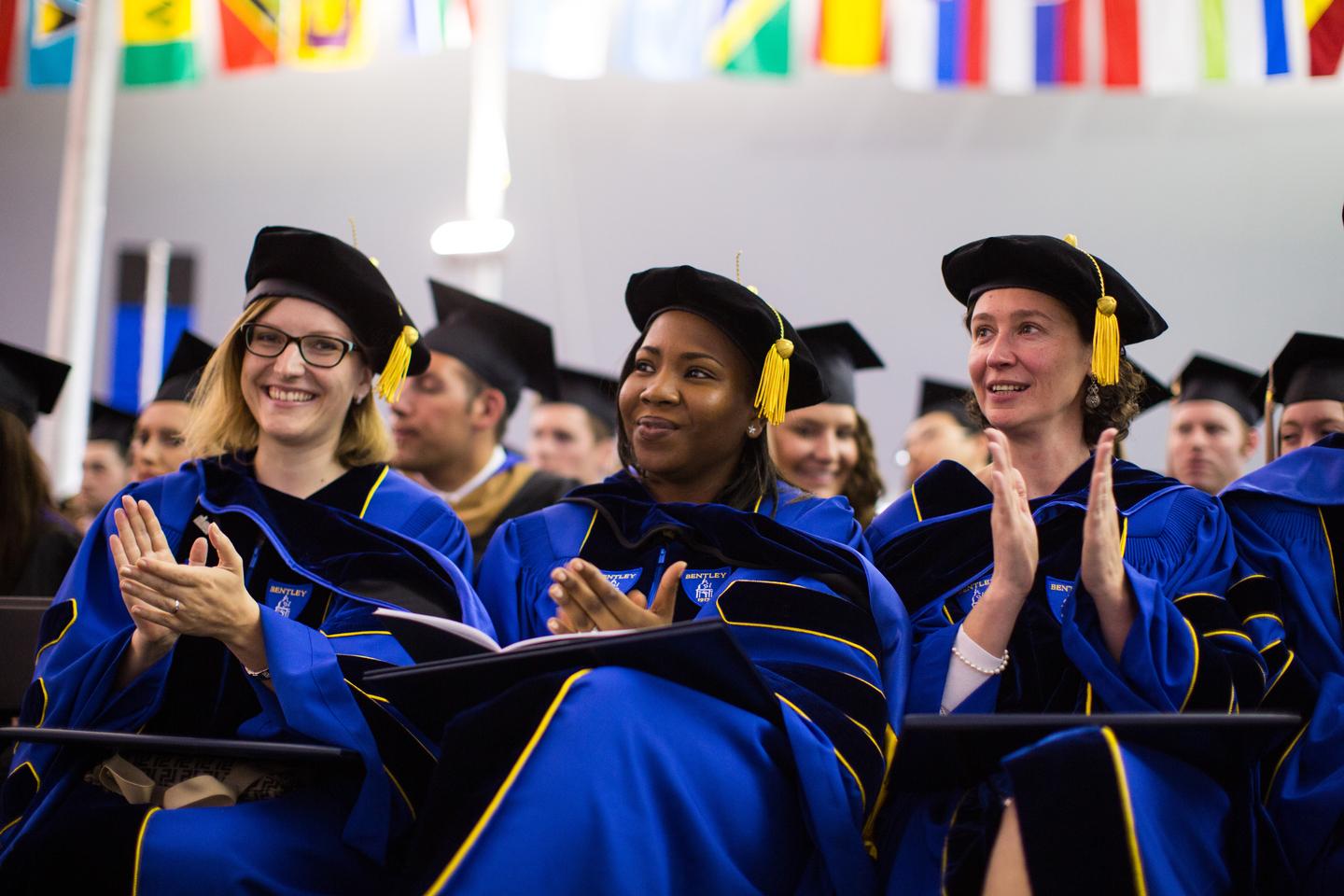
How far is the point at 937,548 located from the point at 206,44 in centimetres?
715

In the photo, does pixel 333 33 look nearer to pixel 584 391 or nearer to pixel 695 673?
pixel 584 391

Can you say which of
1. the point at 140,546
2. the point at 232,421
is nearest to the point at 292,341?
the point at 232,421

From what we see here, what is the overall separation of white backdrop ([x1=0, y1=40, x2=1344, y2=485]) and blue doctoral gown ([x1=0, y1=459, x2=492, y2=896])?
4.86 m

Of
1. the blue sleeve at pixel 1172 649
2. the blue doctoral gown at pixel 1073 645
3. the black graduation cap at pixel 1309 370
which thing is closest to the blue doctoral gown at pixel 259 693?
the blue doctoral gown at pixel 1073 645

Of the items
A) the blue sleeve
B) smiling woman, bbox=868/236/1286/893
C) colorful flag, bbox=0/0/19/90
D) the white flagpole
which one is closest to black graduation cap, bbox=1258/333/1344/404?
smiling woman, bbox=868/236/1286/893

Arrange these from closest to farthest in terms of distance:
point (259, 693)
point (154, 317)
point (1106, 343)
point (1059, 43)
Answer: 1. point (259, 693)
2. point (1106, 343)
3. point (1059, 43)
4. point (154, 317)

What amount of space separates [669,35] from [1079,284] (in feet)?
17.5

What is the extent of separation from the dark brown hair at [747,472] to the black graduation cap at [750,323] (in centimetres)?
10

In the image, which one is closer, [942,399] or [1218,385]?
[1218,385]

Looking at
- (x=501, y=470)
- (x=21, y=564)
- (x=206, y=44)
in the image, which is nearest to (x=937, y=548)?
(x=501, y=470)

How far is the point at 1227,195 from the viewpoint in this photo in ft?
24.4

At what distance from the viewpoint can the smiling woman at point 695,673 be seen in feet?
6.57

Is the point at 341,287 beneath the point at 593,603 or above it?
above

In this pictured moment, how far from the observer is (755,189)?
8312 millimetres
